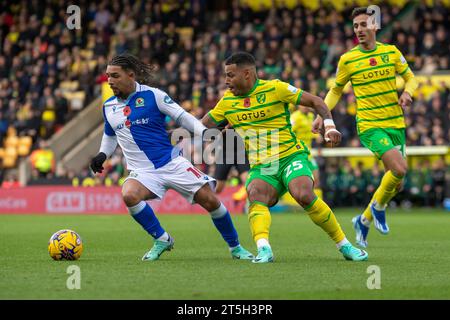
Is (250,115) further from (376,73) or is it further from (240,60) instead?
(376,73)

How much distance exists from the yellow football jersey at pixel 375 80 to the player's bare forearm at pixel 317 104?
6.31 feet

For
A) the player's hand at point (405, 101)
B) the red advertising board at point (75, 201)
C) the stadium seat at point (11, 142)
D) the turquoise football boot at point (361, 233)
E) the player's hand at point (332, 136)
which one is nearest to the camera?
the player's hand at point (332, 136)

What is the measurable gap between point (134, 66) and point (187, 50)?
1863 centimetres

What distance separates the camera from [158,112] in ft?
32.1

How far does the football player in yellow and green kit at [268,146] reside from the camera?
9.19 m

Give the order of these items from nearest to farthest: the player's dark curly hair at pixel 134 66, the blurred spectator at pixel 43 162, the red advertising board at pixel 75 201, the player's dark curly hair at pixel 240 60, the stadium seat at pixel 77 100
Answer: the player's dark curly hair at pixel 240 60 < the player's dark curly hair at pixel 134 66 < the red advertising board at pixel 75 201 < the blurred spectator at pixel 43 162 < the stadium seat at pixel 77 100

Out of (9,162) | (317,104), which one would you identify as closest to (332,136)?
(317,104)

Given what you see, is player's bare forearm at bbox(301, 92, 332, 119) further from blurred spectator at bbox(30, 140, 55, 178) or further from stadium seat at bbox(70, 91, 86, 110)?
stadium seat at bbox(70, 91, 86, 110)

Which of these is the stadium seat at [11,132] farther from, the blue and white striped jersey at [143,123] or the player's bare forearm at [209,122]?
the player's bare forearm at [209,122]

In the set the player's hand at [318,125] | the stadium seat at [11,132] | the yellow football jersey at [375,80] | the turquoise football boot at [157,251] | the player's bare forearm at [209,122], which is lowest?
the turquoise football boot at [157,251]

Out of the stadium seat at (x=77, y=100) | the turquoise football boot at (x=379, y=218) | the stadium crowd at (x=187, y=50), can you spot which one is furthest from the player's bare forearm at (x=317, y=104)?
the stadium seat at (x=77, y=100)

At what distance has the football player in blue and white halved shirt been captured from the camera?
31.7 ft

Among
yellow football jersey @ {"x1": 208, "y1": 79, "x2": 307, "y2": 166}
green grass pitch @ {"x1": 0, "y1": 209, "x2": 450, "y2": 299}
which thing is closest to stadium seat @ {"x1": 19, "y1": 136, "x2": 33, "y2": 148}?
green grass pitch @ {"x1": 0, "y1": 209, "x2": 450, "y2": 299}
